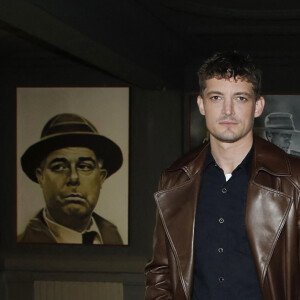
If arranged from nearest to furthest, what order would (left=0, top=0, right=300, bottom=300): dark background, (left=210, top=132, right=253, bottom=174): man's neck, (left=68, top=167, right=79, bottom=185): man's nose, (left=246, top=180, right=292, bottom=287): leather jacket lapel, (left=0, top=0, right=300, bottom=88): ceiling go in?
(left=246, top=180, right=292, bottom=287): leather jacket lapel, (left=210, top=132, right=253, bottom=174): man's neck, (left=0, top=0, right=300, bottom=88): ceiling, (left=0, top=0, right=300, bottom=300): dark background, (left=68, top=167, right=79, bottom=185): man's nose

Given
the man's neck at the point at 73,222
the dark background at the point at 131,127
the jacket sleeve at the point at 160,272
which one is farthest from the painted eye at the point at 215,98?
the man's neck at the point at 73,222

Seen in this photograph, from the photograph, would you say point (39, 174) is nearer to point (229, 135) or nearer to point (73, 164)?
point (73, 164)

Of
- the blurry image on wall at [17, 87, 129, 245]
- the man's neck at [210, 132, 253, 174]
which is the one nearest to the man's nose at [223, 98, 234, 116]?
Result: the man's neck at [210, 132, 253, 174]

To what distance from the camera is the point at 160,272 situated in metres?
1.77

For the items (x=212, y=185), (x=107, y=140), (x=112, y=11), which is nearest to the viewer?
(x=212, y=185)

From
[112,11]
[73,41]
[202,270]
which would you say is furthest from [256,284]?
[112,11]

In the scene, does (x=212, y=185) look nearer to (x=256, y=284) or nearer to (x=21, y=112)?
(x=256, y=284)

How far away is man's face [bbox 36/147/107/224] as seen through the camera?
5.70m

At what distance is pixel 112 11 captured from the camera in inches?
131

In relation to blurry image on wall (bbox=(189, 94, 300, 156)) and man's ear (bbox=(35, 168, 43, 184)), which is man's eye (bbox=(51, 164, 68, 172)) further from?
blurry image on wall (bbox=(189, 94, 300, 156))

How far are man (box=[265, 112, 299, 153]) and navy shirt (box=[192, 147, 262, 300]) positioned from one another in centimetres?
411

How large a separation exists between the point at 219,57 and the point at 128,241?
167 inches

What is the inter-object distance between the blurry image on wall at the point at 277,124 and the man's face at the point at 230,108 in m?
4.12

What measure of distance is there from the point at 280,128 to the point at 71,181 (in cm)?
186
